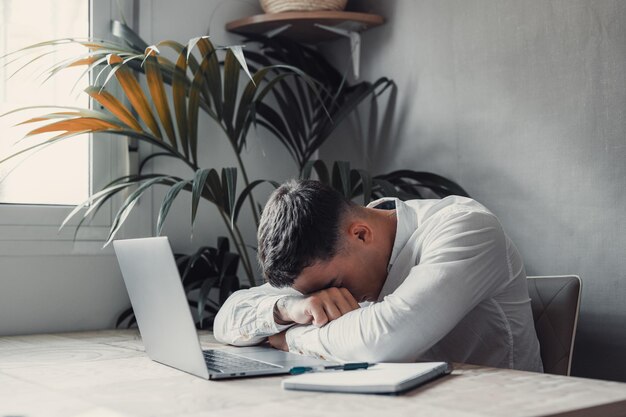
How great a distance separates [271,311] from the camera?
6.17 ft

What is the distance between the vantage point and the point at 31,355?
Answer: 6.39ft

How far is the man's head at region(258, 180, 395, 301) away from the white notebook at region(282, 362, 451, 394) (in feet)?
1.23

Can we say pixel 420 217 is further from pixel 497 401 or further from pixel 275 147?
pixel 275 147

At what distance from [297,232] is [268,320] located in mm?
261

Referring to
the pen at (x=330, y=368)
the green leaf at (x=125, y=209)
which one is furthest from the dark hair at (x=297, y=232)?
the green leaf at (x=125, y=209)

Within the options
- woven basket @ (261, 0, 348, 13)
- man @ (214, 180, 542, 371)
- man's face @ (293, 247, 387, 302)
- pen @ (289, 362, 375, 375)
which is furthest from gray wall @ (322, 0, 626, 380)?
pen @ (289, 362, 375, 375)

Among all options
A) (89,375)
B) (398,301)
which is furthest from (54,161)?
(398,301)

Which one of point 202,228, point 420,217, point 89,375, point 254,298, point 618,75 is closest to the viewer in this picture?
point 89,375

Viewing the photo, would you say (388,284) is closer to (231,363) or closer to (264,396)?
(231,363)

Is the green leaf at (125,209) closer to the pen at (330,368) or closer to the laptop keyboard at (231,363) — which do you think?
the laptop keyboard at (231,363)

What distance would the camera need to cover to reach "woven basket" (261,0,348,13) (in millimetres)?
2980

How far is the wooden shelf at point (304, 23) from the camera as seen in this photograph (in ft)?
9.78

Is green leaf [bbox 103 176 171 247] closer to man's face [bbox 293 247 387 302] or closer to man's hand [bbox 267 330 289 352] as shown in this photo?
man's hand [bbox 267 330 289 352]

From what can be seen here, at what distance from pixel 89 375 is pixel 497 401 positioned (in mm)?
772
